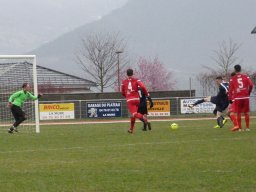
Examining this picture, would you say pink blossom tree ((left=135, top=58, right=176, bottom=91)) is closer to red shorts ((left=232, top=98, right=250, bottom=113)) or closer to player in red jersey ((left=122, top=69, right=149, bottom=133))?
player in red jersey ((left=122, top=69, right=149, bottom=133))

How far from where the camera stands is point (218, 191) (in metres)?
7.16

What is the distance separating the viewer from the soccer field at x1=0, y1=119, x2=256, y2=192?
7645mm

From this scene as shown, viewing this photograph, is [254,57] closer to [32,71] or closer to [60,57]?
[60,57]

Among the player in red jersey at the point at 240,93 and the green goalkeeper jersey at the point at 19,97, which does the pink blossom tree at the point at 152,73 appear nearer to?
the green goalkeeper jersey at the point at 19,97

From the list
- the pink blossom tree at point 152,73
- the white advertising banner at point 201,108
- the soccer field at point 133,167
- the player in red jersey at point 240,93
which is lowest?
the soccer field at point 133,167

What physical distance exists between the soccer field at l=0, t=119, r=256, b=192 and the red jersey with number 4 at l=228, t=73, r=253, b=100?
3656 mm

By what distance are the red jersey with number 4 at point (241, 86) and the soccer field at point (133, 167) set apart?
12.0ft

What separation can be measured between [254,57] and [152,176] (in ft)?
628

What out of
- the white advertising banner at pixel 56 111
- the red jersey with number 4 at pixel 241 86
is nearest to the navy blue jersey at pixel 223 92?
the red jersey with number 4 at pixel 241 86

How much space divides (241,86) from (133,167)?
8.61 metres

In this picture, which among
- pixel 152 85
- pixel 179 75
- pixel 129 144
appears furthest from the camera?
pixel 179 75

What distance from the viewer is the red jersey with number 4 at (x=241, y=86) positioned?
17.2m

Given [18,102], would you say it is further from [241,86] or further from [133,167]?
[133,167]

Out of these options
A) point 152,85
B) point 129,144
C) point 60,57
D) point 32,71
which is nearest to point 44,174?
point 129,144
